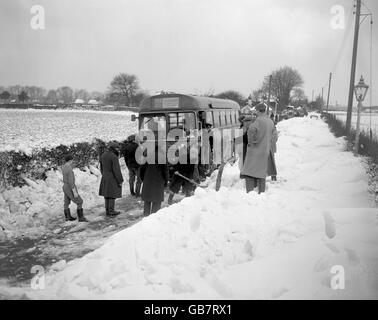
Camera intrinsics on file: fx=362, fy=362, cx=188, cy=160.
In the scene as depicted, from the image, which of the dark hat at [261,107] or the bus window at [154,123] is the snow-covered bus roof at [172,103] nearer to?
the bus window at [154,123]

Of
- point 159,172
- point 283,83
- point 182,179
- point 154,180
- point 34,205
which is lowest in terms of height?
point 34,205

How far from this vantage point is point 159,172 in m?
8.09

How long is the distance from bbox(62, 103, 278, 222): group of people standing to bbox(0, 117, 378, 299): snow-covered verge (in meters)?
1.62

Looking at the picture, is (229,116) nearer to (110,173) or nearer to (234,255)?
(110,173)

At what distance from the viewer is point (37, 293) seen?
450cm

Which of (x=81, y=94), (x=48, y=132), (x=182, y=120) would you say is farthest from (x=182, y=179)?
(x=81, y=94)

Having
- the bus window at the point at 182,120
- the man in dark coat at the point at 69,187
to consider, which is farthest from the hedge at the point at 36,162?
the bus window at the point at 182,120

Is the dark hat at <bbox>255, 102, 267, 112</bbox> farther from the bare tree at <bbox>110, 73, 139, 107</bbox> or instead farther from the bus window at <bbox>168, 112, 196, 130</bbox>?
the bare tree at <bbox>110, 73, 139, 107</bbox>

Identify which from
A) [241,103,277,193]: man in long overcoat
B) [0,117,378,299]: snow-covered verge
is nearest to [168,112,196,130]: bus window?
[241,103,277,193]: man in long overcoat

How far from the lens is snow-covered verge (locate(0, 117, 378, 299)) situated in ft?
13.2

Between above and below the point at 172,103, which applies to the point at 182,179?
below

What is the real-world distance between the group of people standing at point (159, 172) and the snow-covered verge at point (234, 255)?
1619 millimetres

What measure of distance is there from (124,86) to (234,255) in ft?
315

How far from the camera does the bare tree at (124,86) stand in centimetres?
9631
